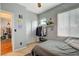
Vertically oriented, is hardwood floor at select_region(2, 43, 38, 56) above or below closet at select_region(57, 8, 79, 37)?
below

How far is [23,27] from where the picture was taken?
1384mm

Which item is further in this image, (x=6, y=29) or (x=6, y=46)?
(x=6, y=46)

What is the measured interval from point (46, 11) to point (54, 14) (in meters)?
0.14

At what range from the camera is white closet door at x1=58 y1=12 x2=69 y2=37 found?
4.37 ft

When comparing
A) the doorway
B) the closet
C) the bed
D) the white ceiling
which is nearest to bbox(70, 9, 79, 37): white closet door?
the closet

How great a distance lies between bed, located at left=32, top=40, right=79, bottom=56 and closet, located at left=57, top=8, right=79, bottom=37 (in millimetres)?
168

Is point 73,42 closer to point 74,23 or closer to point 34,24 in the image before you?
point 74,23

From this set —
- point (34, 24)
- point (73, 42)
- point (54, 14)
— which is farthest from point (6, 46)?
point (73, 42)

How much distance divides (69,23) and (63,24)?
9 centimetres

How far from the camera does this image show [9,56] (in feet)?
4.27

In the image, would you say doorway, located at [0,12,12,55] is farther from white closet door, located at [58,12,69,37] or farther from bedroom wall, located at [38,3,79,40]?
white closet door, located at [58,12,69,37]

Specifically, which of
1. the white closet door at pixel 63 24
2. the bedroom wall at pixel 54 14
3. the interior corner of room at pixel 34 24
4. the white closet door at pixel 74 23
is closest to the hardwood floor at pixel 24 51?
the interior corner of room at pixel 34 24

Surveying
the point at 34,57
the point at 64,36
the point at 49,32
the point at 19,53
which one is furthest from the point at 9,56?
the point at 64,36

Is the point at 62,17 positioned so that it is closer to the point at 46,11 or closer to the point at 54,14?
the point at 54,14
